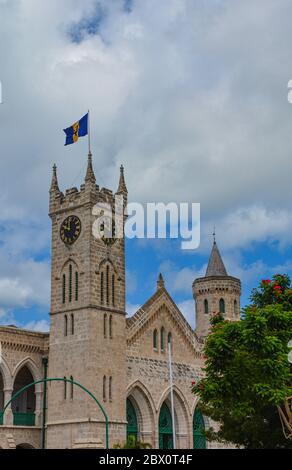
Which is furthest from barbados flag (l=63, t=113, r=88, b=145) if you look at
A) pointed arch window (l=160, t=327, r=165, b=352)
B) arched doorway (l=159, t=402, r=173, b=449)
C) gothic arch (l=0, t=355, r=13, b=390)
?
arched doorway (l=159, t=402, r=173, b=449)

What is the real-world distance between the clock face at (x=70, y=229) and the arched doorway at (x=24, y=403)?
967 centimetres

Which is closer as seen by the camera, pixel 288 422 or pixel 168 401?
pixel 288 422

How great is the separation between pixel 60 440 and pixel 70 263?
458 inches

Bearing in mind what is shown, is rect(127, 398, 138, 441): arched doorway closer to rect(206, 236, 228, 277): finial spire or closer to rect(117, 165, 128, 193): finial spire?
rect(117, 165, 128, 193): finial spire

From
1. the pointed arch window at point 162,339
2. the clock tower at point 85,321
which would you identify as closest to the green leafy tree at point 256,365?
the clock tower at point 85,321

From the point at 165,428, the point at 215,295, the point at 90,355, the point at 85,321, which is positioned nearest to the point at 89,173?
the point at 85,321

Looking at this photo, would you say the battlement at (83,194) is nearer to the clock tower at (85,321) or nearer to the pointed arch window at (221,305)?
the clock tower at (85,321)

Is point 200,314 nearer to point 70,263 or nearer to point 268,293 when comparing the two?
point 70,263

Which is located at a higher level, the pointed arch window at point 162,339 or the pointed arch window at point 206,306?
the pointed arch window at point 206,306

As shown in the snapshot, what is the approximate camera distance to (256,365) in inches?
1195

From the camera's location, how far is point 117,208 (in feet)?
165

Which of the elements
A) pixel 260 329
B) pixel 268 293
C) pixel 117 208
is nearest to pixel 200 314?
pixel 117 208

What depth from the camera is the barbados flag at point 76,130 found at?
4734 cm

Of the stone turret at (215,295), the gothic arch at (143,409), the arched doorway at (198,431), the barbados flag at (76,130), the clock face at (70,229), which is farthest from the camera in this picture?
the stone turret at (215,295)
